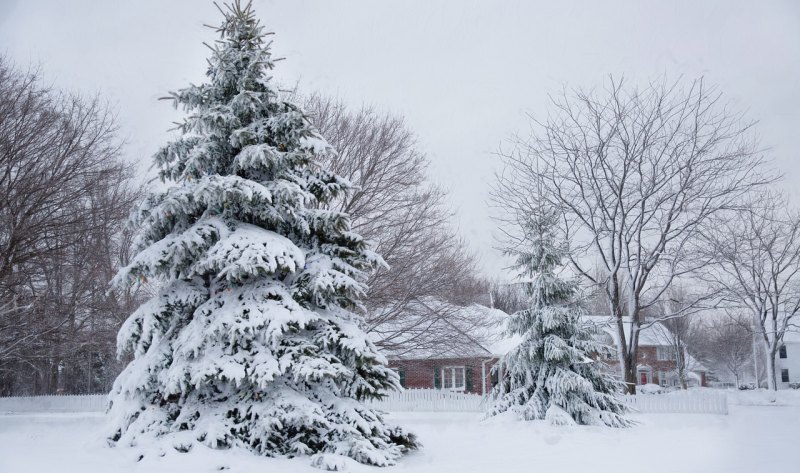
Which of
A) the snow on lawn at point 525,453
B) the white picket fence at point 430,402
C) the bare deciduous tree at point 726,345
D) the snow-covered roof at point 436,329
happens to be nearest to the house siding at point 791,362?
the bare deciduous tree at point 726,345

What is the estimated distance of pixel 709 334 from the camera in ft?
218

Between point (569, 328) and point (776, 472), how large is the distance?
7387mm

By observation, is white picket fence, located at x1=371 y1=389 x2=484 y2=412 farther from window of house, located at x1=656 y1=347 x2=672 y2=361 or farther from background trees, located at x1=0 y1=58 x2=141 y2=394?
Result: window of house, located at x1=656 y1=347 x2=672 y2=361

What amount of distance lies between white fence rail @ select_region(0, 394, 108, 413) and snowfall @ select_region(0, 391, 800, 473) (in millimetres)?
14925

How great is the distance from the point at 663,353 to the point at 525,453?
4904 centimetres

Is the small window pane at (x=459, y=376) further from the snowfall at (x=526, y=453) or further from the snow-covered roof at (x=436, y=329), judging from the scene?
the snowfall at (x=526, y=453)

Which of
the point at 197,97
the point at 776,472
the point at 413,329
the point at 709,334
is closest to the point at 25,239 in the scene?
the point at 197,97

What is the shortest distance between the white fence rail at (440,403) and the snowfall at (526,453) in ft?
10.1

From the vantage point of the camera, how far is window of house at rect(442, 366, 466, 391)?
3190 centimetres

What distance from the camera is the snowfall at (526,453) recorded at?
754 centimetres

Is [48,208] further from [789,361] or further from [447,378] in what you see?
[789,361]

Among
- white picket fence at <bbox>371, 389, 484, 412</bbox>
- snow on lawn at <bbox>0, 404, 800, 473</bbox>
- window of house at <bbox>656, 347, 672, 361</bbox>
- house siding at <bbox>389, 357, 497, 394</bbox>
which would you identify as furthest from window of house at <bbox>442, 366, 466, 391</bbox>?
window of house at <bbox>656, 347, 672, 361</bbox>

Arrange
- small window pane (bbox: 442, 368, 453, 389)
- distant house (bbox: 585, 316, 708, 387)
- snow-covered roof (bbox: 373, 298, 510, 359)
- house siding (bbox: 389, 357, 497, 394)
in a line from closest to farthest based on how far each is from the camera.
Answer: snow-covered roof (bbox: 373, 298, 510, 359)
house siding (bbox: 389, 357, 497, 394)
small window pane (bbox: 442, 368, 453, 389)
distant house (bbox: 585, 316, 708, 387)

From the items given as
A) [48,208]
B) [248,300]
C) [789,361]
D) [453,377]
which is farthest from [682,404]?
Result: [789,361]
